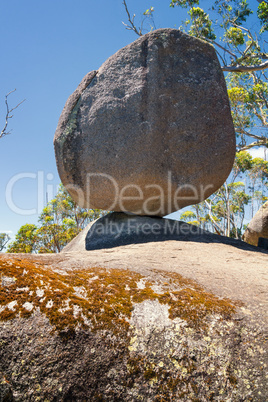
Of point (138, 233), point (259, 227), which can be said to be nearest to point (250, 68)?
point (259, 227)

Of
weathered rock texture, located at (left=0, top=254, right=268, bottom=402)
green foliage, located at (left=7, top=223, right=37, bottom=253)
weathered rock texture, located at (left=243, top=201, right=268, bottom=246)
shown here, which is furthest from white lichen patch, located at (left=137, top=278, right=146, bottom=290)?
green foliage, located at (left=7, top=223, right=37, bottom=253)

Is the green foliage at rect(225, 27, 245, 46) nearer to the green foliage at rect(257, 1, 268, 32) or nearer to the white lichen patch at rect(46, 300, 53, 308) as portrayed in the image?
the green foliage at rect(257, 1, 268, 32)

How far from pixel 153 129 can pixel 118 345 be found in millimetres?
3983

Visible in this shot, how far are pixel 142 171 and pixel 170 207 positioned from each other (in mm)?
1103

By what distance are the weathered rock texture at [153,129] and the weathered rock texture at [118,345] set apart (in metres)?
3.24

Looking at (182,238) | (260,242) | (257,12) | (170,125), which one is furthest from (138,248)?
(257,12)

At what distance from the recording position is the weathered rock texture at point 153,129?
5156mm

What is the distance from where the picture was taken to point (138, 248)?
13.8 feet

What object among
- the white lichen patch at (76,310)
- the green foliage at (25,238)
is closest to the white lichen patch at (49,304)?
the white lichen patch at (76,310)

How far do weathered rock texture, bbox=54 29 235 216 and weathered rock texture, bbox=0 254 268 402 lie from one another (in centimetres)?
324

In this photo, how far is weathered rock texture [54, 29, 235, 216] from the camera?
5.16 meters

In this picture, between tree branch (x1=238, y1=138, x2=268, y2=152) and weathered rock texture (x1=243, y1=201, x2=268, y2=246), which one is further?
tree branch (x1=238, y1=138, x2=268, y2=152)

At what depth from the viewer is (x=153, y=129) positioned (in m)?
5.12

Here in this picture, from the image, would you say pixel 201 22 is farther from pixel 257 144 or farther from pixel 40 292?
pixel 40 292
